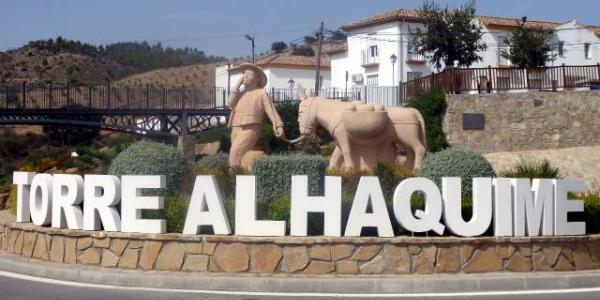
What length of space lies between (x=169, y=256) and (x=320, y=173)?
3.44 metres

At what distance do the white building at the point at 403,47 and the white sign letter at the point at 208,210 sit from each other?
41.0 meters

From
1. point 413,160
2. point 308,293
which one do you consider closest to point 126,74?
point 413,160

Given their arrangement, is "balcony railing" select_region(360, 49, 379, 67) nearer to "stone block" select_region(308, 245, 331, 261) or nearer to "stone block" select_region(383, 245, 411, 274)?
"stone block" select_region(383, 245, 411, 274)

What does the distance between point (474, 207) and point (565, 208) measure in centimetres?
167

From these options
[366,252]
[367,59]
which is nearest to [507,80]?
[366,252]

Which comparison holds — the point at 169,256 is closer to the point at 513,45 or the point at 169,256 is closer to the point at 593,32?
the point at 513,45

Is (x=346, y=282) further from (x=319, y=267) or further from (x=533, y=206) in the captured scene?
(x=533, y=206)

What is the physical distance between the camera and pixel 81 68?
102 metres

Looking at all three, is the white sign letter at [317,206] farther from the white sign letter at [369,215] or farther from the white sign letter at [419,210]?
the white sign letter at [419,210]

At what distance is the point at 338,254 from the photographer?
12.4m

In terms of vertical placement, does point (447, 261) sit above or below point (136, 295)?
above

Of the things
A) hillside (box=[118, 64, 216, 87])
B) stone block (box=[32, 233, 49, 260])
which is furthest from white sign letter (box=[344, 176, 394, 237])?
hillside (box=[118, 64, 216, 87])

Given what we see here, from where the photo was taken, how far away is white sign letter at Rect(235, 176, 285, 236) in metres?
12.7

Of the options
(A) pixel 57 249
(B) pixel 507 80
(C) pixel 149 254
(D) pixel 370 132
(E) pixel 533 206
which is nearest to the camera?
(C) pixel 149 254
